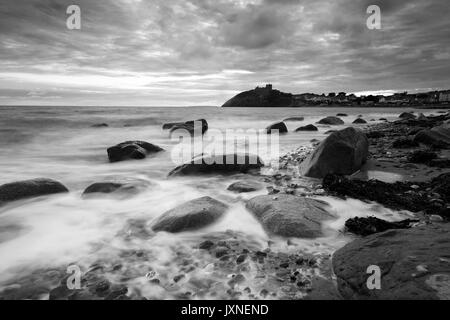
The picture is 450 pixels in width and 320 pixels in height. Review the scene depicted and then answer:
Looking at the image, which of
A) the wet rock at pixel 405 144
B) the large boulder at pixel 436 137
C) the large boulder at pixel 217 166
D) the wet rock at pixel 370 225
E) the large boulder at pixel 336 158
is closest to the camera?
the wet rock at pixel 370 225

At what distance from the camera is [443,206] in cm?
404

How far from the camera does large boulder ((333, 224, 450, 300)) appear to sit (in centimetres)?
206

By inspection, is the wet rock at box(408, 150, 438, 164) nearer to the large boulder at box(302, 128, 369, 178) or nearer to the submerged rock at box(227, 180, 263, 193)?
the large boulder at box(302, 128, 369, 178)

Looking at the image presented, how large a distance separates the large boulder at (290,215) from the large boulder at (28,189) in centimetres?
377

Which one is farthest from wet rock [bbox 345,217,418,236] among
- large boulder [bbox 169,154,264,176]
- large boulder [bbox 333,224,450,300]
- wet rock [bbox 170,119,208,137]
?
wet rock [bbox 170,119,208,137]

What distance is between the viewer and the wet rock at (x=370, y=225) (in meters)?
3.41

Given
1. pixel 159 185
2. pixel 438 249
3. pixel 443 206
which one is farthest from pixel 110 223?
pixel 443 206

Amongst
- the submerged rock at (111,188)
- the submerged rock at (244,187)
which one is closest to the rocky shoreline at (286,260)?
the submerged rock at (244,187)

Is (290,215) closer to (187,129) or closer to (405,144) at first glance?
(405,144)

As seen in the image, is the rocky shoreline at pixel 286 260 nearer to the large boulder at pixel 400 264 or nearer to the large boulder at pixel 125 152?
the large boulder at pixel 400 264
